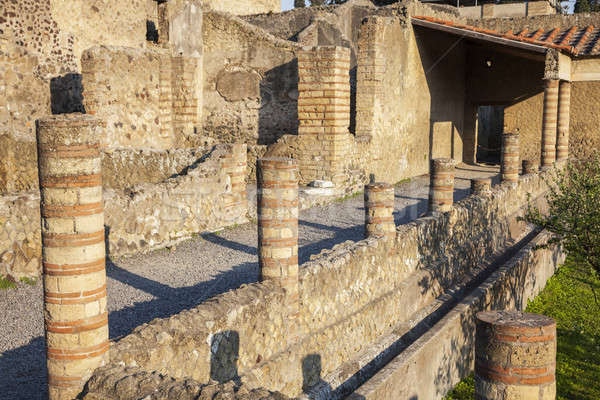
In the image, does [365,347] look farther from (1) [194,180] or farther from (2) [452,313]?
(1) [194,180]

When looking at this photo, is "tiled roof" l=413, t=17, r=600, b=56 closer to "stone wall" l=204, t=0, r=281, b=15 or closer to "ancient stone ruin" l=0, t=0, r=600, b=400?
"ancient stone ruin" l=0, t=0, r=600, b=400

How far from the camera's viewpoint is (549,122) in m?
13.0

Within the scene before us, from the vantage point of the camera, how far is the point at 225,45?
1215cm

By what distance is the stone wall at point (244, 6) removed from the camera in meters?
19.5

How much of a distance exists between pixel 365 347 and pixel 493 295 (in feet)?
6.48

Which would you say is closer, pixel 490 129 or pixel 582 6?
pixel 490 129

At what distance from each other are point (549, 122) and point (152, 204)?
9.04m

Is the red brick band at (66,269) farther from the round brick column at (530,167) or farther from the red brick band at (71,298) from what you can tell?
the round brick column at (530,167)

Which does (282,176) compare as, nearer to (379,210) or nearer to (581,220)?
(379,210)

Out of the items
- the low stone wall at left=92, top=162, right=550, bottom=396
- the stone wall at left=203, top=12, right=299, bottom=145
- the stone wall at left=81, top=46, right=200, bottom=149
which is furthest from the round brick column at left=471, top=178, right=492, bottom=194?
the stone wall at left=81, top=46, right=200, bottom=149

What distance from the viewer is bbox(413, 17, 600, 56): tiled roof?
12395 millimetres

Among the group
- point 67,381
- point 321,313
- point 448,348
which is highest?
point 67,381

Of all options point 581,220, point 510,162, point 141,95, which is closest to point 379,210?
point 581,220

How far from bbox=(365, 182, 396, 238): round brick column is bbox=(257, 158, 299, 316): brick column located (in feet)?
6.05
